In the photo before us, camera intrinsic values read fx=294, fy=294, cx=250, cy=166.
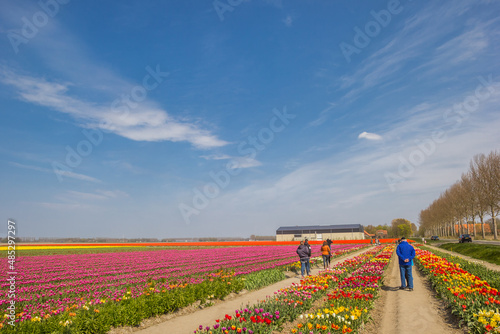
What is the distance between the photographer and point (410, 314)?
9359 millimetres

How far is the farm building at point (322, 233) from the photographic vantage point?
9275cm

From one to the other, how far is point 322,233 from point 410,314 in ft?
294

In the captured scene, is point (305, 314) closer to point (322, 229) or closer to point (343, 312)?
point (343, 312)

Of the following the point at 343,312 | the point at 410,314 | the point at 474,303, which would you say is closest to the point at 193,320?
the point at 343,312

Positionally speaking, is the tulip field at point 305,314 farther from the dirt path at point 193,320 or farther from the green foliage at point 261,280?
the green foliage at point 261,280

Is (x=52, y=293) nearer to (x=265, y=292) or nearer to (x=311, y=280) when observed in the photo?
(x=265, y=292)

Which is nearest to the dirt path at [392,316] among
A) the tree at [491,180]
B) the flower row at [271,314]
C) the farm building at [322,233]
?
the flower row at [271,314]

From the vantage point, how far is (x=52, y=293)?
12.9 m

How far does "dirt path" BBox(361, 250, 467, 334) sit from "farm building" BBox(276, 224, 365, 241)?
8239cm

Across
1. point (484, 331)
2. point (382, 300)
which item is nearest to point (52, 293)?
point (382, 300)

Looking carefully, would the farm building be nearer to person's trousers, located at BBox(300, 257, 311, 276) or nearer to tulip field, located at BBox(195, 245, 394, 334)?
person's trousers, located at BBox(300, 257, 311, 276)

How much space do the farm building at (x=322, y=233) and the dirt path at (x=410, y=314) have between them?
82392mm

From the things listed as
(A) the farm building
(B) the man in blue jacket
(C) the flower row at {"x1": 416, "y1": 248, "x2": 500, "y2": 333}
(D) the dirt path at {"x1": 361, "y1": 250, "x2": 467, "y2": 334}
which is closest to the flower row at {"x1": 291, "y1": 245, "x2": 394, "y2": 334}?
(D) the dirt path at {"x1": 361, "y1": 250, "x2": 467, "y2": 334}

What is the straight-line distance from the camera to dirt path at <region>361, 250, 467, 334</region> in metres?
8.02
